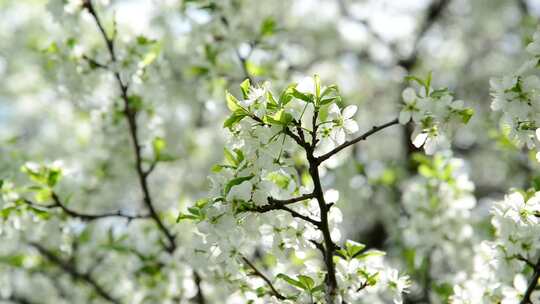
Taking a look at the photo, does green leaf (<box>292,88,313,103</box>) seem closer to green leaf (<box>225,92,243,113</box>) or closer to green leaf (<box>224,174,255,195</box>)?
green leaf (<box>225,92,243,113</box>)

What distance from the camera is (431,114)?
1787 mm

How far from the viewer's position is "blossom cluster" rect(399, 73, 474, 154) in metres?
1.76

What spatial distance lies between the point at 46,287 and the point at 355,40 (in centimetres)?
445

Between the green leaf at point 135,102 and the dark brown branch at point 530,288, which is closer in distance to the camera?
the dark brown branch at point 530,288

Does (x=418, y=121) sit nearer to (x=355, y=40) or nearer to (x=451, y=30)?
(x=355, y=40)

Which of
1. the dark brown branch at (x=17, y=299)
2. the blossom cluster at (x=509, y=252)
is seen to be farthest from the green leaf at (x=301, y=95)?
the dark brown branch at (x=17, y=299)

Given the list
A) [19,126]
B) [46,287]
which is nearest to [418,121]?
[46,287]

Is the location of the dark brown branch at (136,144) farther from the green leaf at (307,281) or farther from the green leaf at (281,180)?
the green leaf at (307,281)

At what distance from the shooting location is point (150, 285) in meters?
2.80

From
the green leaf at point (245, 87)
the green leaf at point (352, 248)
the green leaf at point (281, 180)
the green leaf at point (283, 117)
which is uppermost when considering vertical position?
the green leaf at point (245, 87)

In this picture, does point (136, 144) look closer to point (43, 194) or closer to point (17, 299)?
point (43, 194)

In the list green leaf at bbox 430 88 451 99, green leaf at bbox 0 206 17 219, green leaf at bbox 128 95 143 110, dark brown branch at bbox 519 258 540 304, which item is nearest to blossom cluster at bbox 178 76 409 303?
green leaf at bbox 430 88 451 99

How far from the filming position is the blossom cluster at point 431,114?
1.76m

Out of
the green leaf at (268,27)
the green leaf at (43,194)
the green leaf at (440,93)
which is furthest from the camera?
the green leaf at (268,27)
